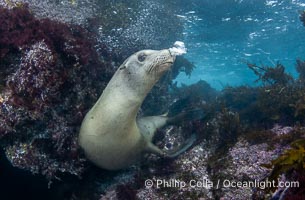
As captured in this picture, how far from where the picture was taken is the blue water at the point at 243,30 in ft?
53.7

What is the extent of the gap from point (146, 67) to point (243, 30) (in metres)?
18.6

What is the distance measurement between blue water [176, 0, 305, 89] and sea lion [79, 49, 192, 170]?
7.10m

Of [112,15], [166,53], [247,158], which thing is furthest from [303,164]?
[112,15]

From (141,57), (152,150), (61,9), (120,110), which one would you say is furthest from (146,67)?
(61,9)

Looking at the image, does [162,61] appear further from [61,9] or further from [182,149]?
[61,9]

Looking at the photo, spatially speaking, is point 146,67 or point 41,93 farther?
point 146,67

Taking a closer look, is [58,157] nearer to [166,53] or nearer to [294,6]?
[166,53]

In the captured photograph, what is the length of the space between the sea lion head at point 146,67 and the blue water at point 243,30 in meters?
7.00

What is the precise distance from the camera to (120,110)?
484 centimetres

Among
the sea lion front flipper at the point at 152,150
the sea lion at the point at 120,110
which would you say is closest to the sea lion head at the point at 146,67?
the sea lion at the point at 120,110

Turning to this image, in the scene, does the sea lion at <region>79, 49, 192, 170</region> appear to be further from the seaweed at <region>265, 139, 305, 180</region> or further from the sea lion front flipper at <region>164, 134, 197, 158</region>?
the seaweed at <region>265, 139, 305, 180</region>

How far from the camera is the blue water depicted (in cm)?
1636

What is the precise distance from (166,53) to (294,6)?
15296 mm

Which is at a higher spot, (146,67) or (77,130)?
(146,67)
